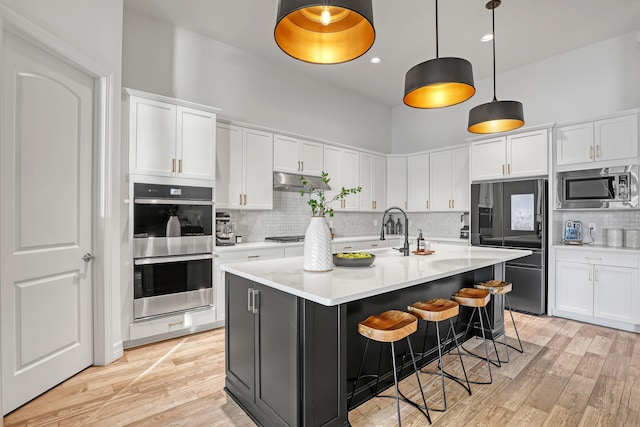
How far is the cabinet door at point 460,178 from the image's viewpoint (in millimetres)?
5270

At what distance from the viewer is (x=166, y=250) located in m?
3.25

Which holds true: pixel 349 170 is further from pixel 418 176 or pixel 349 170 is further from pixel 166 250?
pixel 166 250

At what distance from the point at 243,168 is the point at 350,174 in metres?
1.97

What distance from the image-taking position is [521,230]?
426cm

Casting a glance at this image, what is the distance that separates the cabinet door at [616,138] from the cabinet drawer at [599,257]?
1.10m

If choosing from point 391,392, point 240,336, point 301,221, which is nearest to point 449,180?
point 301,221

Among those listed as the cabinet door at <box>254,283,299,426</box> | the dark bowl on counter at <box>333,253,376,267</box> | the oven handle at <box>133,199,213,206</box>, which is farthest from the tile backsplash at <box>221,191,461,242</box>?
the cabinet door at <box>254,283,299,426</box>

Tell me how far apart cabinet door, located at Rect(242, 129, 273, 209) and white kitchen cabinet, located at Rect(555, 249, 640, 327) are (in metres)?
3.73

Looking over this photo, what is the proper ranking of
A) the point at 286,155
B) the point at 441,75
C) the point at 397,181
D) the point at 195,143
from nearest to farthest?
the point at 441,75 → the point at 195,143 → the point at 286,155 → the point at 397,181

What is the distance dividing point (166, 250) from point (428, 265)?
2.45 m

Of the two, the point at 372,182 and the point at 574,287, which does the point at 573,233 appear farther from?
the point at 372,182

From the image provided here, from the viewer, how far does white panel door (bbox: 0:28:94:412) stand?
6.89 feet

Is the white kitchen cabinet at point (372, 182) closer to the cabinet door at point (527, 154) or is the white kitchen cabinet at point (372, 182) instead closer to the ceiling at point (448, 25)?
the ceiling at point (448, 25)

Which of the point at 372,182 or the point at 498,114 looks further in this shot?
the point at 372,182
